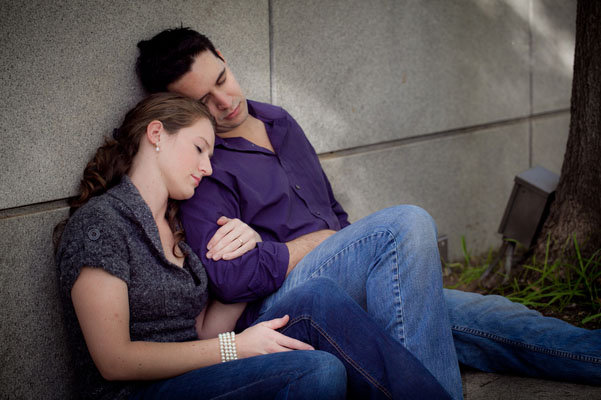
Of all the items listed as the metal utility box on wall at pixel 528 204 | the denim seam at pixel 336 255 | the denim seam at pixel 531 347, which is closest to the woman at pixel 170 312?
the denim seam at pixel 336 255

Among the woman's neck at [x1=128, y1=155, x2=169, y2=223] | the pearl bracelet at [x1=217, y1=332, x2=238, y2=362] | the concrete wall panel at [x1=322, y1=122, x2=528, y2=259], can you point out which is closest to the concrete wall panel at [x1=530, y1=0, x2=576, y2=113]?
the concrete wall panel at [x1=322, y1=122, x2=528, y2=259]

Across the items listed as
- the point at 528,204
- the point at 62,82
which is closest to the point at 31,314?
the point at 62,82

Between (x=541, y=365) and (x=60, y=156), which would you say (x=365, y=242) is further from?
(x=60, y=156)

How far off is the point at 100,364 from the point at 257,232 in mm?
985

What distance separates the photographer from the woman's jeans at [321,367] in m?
1.81

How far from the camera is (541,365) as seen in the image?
96.8 inches

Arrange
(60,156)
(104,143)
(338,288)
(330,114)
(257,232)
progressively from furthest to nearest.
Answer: (330,114) < (257,232) < (104,143) < (60,156) < (338,288)

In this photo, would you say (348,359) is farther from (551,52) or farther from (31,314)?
(551,52)

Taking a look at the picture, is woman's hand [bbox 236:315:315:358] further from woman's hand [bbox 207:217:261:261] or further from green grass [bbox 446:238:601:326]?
green grass [bbox 446:238:601:326]

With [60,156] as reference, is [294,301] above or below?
below

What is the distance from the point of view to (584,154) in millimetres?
3275

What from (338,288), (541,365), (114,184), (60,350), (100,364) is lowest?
(541,365)

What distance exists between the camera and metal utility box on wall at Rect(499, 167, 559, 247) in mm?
3533

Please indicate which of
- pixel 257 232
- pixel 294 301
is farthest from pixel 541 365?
pixel 257 232
